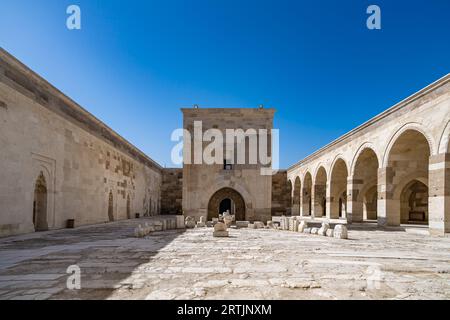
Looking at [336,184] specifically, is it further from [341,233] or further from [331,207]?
[341,233]

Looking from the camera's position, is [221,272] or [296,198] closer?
[221,272]

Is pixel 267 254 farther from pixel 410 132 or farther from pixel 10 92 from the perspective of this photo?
pixel 410 132

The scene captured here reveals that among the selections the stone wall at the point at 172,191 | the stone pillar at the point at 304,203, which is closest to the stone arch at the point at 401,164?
the stone pillar at the point at 304,203

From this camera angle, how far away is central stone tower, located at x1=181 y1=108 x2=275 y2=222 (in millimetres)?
15320

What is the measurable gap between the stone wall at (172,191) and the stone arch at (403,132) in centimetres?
2142

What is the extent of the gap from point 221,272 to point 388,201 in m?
12.3

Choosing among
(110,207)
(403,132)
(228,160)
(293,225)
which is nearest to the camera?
(293,225)

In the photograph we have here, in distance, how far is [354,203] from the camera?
16750 millimetres

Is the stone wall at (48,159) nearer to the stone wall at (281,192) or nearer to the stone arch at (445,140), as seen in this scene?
the stone arch at (445,140)

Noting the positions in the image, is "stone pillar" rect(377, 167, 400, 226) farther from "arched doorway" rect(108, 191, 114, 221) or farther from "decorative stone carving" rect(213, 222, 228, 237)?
"arched doorway" rect(108, 191, 114, 221)

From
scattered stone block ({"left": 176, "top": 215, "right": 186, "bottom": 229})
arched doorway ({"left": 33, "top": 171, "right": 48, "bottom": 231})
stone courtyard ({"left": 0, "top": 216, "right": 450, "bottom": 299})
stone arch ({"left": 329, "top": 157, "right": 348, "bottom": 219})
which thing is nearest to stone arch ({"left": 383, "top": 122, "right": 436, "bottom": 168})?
stone courtyard ({"left": 0, "top": 216, "right": 450, "bottom": 299})

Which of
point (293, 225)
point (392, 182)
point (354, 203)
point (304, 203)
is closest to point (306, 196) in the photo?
point (304, 203)
